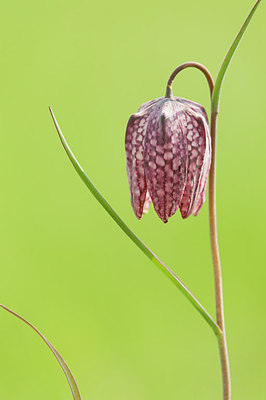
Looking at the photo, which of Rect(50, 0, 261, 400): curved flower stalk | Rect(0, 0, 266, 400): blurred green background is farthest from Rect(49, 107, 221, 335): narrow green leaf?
Rect(0, 0, 266, 400): blurred green background

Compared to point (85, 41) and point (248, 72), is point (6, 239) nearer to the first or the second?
point (85, 41)

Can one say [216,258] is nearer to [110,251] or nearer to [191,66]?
[191,66]

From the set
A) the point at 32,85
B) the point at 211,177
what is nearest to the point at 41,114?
the point at 32,85

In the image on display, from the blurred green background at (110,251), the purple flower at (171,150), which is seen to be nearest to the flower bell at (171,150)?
the purple flower at (171,150)

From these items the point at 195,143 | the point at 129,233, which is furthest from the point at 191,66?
the point at 129,233

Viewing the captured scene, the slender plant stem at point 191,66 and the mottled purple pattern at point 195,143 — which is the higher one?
the slender plant stem at point 191,66

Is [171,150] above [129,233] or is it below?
above

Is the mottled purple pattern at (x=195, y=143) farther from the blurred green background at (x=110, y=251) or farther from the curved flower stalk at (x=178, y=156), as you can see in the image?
the blurred green background at (x=110, y=251)
